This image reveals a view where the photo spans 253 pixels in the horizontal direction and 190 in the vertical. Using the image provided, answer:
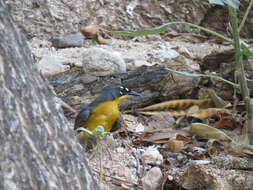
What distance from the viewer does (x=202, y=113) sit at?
526 centimetres

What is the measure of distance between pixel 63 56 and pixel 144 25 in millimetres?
1954

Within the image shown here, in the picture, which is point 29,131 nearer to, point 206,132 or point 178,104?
point 206,132

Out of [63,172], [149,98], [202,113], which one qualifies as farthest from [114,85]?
[63,172]

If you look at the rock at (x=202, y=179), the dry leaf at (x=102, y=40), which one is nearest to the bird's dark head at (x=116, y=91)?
the rock at (x=202, y=179)

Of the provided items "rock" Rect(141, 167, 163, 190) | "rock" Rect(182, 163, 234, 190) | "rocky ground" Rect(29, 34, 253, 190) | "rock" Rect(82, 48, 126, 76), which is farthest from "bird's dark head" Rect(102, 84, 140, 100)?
"rock" Rect(182, 163, 234, 190)

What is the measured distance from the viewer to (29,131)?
2455 millimetres

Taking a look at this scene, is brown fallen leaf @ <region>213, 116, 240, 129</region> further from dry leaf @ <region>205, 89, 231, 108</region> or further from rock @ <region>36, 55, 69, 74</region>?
rock @ <region>36, 55, 69, 74</region>

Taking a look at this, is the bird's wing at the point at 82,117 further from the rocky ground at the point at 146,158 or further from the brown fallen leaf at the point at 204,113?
the brown fallen leaf at the point at 204,113

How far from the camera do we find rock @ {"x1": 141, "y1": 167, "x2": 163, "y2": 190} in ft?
12.8

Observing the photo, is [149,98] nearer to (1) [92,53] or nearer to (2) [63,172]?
(1) [92,53]

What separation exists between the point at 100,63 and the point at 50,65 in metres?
0.78

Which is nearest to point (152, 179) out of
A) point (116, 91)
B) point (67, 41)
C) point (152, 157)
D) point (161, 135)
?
point (152, 157)

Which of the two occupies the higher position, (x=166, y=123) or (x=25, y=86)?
(x=25, y=86)

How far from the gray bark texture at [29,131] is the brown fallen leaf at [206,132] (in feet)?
7.00
